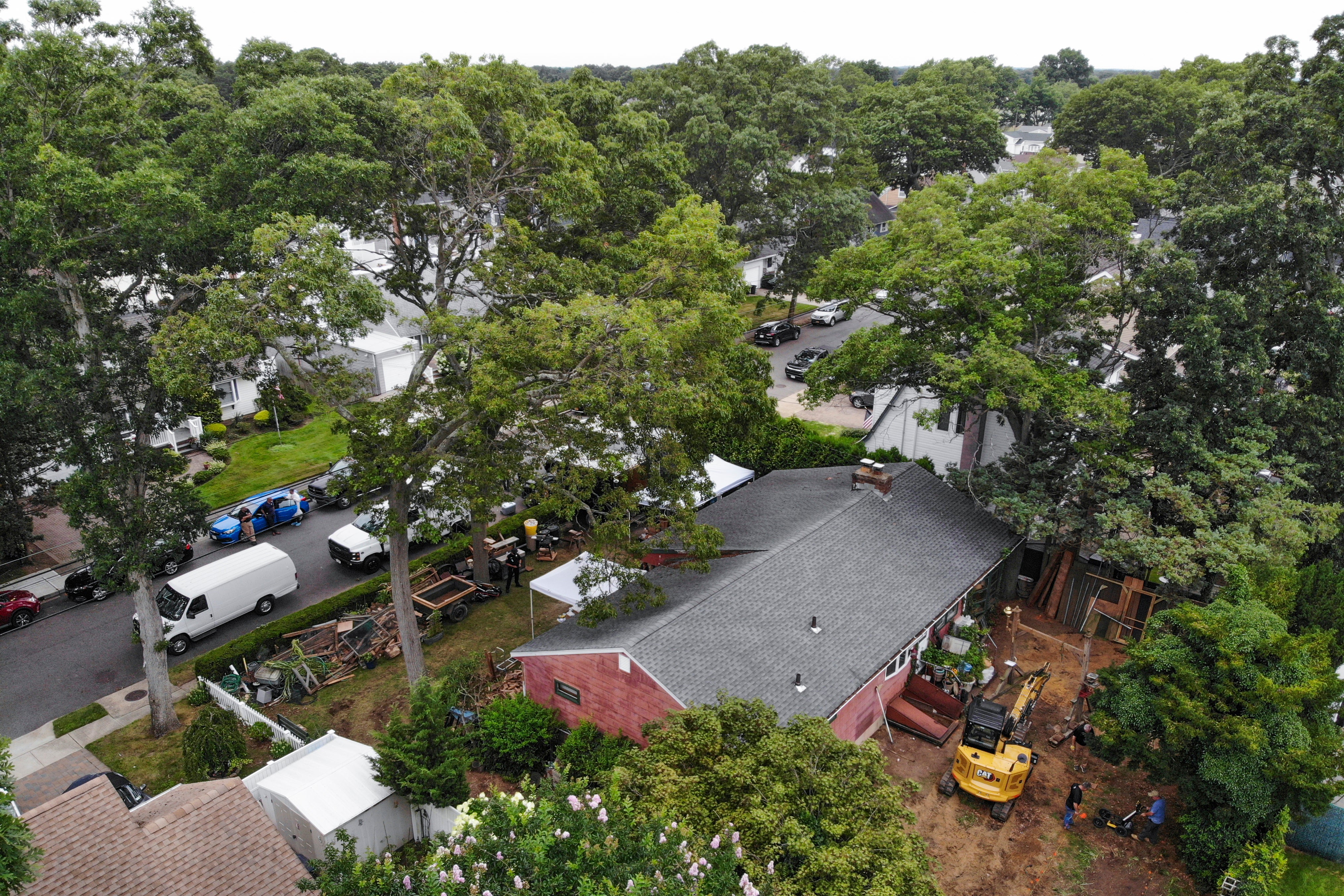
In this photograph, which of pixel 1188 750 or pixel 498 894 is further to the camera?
pixel 1188 750

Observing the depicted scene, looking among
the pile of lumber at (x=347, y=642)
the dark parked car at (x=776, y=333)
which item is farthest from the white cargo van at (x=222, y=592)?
the dark parked car at (x=776, y=333)

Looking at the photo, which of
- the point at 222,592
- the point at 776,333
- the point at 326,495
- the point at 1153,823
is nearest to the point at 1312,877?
the point at 1153,823

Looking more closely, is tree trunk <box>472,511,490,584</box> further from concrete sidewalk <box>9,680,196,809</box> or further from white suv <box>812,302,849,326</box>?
white suv <box>812,302,849,326</box>

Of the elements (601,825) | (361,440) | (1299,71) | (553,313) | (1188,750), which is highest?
(1299,71)

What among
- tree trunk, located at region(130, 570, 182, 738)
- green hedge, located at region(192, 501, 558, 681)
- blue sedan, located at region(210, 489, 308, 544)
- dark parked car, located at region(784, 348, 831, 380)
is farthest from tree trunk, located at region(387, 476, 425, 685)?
dark parked car, located at region(784, 348, 831, 380)

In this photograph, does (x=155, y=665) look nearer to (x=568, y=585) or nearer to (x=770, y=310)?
(x=568, y=585)

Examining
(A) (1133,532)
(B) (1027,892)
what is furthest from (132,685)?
(A) (1133,532)

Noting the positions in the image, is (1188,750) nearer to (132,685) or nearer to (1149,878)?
(1149,878)

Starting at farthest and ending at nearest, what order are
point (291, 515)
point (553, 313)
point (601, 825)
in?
1. point (291, 515)
2. point (553, 313)
3. point (601, 825)
